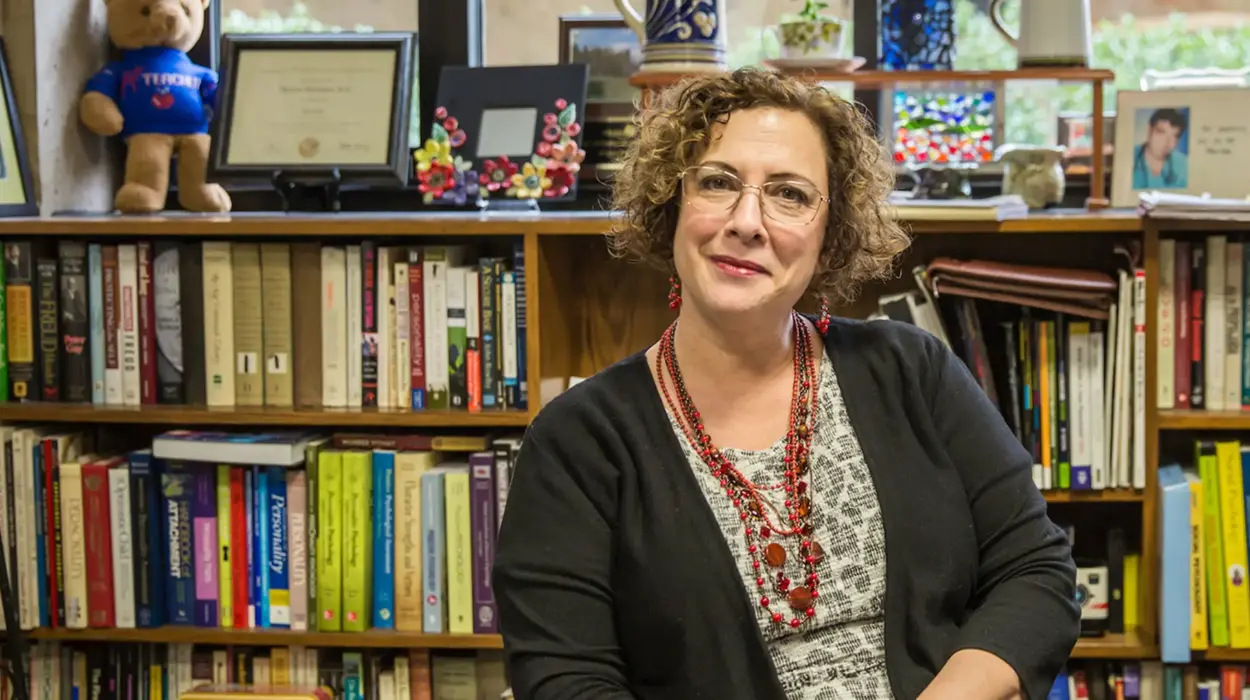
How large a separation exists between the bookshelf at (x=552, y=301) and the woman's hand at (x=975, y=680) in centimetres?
84

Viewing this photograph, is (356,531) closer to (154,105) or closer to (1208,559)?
(154,105)

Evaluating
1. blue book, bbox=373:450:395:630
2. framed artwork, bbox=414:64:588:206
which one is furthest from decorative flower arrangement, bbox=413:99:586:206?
blue book, bbox=373:450:395:630

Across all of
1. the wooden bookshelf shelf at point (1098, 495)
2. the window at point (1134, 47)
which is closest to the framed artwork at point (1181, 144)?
the window at point (1134, 47)

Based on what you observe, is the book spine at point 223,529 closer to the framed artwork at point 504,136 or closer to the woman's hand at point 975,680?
the framed artwork at point 504,136

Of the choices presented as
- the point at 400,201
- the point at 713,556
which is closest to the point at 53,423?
the point at 400,201

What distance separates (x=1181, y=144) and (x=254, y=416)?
155 centimetres

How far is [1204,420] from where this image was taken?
82.3 inches

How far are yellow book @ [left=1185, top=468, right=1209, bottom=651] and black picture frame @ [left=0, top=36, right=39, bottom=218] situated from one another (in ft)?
6.33

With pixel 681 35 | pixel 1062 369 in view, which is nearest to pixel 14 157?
pixel 681 35

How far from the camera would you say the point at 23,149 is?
7.89 feet

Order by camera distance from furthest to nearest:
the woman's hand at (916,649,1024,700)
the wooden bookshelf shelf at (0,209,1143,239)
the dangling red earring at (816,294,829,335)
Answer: the wooden bookshelf shelf at (0,209,1143,239) < the dangling red earring at (816,294,829,335) < the woman's hand at (916,649,1024,700)

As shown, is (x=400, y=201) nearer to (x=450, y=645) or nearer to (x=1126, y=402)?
(x=450, y=645)

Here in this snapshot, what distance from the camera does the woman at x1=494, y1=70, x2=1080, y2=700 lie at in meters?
1.40

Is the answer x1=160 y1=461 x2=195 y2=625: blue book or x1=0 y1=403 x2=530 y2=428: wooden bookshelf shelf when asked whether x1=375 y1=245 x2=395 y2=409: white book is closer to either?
x1=0 y1=403 x2=530 y2=428: wooden bookshelf shelf
